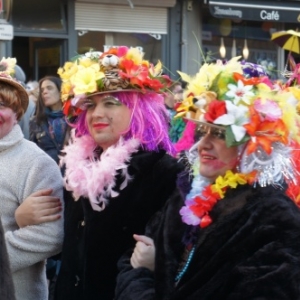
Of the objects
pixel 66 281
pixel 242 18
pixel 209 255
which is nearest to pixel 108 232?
pixel 66 281

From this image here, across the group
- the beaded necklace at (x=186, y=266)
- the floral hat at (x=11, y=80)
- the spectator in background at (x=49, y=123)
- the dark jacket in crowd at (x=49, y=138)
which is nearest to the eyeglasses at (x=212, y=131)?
the beaded necklace at (x=186, y=266)

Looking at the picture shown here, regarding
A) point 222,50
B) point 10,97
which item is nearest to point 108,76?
point 10,97

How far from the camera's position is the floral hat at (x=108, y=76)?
3.53m

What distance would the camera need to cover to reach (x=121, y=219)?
11.3 feet

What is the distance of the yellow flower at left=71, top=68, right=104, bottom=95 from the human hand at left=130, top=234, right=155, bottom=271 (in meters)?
0.79

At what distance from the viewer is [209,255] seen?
2.74 meters

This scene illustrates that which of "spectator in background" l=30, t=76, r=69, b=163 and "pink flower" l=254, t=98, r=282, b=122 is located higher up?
"pink flower" l=254, t=98, r=282, b=122

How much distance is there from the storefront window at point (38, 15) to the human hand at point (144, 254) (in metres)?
9.67

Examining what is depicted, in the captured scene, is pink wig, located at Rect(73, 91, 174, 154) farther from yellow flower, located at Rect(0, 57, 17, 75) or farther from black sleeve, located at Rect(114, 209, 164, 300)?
yellow flower, located at Rect(0, 57, 17, 75)

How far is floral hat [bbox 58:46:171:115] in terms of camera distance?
11.6 feet

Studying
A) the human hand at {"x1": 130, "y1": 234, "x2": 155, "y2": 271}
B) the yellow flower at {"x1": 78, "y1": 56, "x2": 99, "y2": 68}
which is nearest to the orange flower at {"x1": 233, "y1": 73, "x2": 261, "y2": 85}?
the human hand at {"x1": 130, "y1": 234, "x2": 155, "y2": 271}

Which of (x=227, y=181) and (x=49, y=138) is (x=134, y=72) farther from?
(x=49, y=138)

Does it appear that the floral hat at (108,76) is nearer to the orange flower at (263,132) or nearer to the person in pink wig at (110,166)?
the person in pink wig at (110,166)

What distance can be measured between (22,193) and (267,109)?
1411 mm
